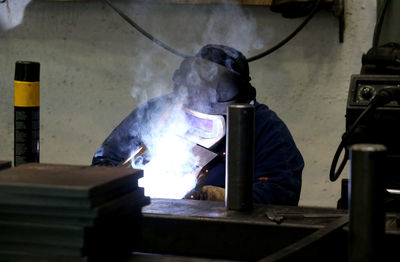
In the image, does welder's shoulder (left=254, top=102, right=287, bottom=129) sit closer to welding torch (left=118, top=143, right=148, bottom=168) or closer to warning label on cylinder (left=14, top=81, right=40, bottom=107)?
welding torch (left=118, top=143, right=148, bottom=168)

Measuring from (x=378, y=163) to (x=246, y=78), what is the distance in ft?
4.11

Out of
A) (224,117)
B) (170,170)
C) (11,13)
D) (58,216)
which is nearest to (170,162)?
(170,170)

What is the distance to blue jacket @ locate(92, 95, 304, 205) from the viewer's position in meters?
2.04

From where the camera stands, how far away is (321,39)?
10.2 feet

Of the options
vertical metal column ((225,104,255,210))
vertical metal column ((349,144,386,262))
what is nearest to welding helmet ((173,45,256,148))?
vertical metal column ((225,104,255,210))

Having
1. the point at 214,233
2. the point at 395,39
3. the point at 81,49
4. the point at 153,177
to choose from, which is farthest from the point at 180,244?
the point at 81,49

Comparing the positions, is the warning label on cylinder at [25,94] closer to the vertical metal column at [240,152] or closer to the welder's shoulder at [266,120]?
the vertical metal column at [240,152]

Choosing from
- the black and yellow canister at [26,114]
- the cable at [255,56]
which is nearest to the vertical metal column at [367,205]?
the black and yellow canister at [26,114]

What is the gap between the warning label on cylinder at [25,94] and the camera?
136 centimetres

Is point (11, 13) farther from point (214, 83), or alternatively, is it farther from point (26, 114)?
point (26, 114)

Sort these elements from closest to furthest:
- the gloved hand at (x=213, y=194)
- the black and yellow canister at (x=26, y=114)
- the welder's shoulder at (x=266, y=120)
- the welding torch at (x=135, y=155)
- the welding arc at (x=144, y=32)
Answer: the black and yellow canister at (x=26, y=114) < the gloved hand at (x=213, y=194) < the welding torch at (x=135, y=155) < the welder's shoulder at (x=266, y=120) < the welding arc at (x=144, y=32)

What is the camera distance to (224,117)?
6.59 feet

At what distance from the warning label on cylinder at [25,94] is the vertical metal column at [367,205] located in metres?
0.82

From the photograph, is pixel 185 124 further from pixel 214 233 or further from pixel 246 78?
pixel 214 233
